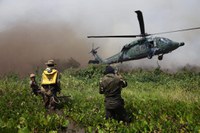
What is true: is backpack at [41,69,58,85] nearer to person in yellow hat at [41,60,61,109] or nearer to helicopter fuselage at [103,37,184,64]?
person in yellow hat at [41,60,61,109]

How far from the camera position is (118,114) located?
1045cm

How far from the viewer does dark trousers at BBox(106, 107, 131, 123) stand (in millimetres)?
10375

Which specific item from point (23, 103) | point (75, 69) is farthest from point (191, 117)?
point (75, 69)

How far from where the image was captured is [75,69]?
4894 centimetres

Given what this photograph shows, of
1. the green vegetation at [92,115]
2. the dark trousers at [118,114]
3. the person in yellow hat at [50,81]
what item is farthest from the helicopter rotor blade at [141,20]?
the dark trousers at [118,114]

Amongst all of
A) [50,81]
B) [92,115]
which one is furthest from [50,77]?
[92,115]

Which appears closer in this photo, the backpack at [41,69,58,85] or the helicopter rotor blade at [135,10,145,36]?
the backpack at [41,69,58,85]

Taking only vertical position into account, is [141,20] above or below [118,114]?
above

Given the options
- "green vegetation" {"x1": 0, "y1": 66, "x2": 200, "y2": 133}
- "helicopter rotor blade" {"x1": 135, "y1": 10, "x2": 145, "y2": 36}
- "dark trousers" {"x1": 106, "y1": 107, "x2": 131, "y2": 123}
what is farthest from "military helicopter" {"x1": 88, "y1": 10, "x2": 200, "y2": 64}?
"dark trousers" {"x1": 106, "y1": 107, "x2": 131, "y2": 123}

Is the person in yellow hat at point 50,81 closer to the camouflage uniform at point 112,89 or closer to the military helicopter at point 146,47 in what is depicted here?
the camouflage uniform at point 112,89

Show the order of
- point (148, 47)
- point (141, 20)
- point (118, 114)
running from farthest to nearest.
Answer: point (148, 47)
point (141, 20)
point (118, 114)

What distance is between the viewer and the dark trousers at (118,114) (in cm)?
1038

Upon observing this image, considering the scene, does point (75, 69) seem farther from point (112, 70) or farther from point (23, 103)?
point (112, 70)

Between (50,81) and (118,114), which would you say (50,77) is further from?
(118,114)
